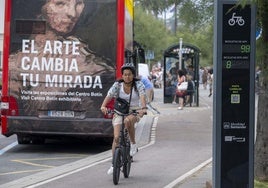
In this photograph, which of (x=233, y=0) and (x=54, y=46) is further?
(x=54, y=46)

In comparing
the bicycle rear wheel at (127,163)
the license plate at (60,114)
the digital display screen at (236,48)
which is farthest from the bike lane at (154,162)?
the digital display screen at (236,48)

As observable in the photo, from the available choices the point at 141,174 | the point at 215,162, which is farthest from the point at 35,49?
the point at 215,162

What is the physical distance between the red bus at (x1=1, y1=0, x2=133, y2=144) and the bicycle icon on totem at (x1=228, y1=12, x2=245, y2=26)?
6.46 m

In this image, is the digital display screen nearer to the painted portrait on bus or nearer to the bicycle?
the bicycle

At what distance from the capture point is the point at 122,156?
32.0 ft

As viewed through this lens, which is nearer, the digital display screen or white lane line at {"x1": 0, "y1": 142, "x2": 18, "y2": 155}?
the digital display screen

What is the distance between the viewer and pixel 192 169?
435 inches

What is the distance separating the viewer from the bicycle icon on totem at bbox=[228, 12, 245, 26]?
22.6ft

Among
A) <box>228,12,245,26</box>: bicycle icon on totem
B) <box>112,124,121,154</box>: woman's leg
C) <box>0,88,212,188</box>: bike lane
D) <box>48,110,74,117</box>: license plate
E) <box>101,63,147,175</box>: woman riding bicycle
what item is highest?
<box>228,12,245,26</box>: bicycle icon on totem

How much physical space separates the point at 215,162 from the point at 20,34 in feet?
24.6

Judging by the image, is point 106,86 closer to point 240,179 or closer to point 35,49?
point 35,49

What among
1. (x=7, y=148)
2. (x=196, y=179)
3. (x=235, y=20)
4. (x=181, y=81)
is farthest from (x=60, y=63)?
(x=181, y=81)

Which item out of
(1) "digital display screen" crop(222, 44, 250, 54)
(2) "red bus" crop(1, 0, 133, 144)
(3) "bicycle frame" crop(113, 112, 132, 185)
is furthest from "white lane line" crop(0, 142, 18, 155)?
(1) "digital display screen" crop(222, 44, 250, 54)

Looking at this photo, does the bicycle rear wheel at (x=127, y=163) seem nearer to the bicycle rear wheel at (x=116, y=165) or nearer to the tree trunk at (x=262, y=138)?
the bicycle rear wheel at (x=116, y=165)
